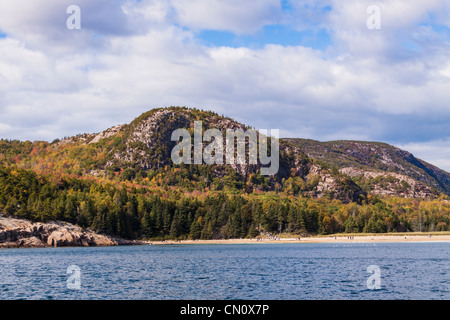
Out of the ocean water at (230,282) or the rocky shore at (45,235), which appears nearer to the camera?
the ocean water at (230,282)

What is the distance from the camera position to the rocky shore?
158625mm

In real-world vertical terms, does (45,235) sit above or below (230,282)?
below

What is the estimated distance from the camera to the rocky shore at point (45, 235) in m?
159

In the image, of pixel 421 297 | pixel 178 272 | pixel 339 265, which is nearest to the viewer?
pixel 421 297

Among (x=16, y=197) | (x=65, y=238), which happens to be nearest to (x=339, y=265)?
(x=65, y=238)

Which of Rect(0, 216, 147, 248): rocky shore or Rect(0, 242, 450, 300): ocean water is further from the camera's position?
Rect(0, 216, 147, 248): rocky shore

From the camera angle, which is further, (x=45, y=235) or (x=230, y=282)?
(x=45, y=235)

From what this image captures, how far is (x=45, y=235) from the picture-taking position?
17175cm

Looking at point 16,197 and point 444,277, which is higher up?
point 16,197

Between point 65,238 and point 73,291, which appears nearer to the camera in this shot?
point 73,291
